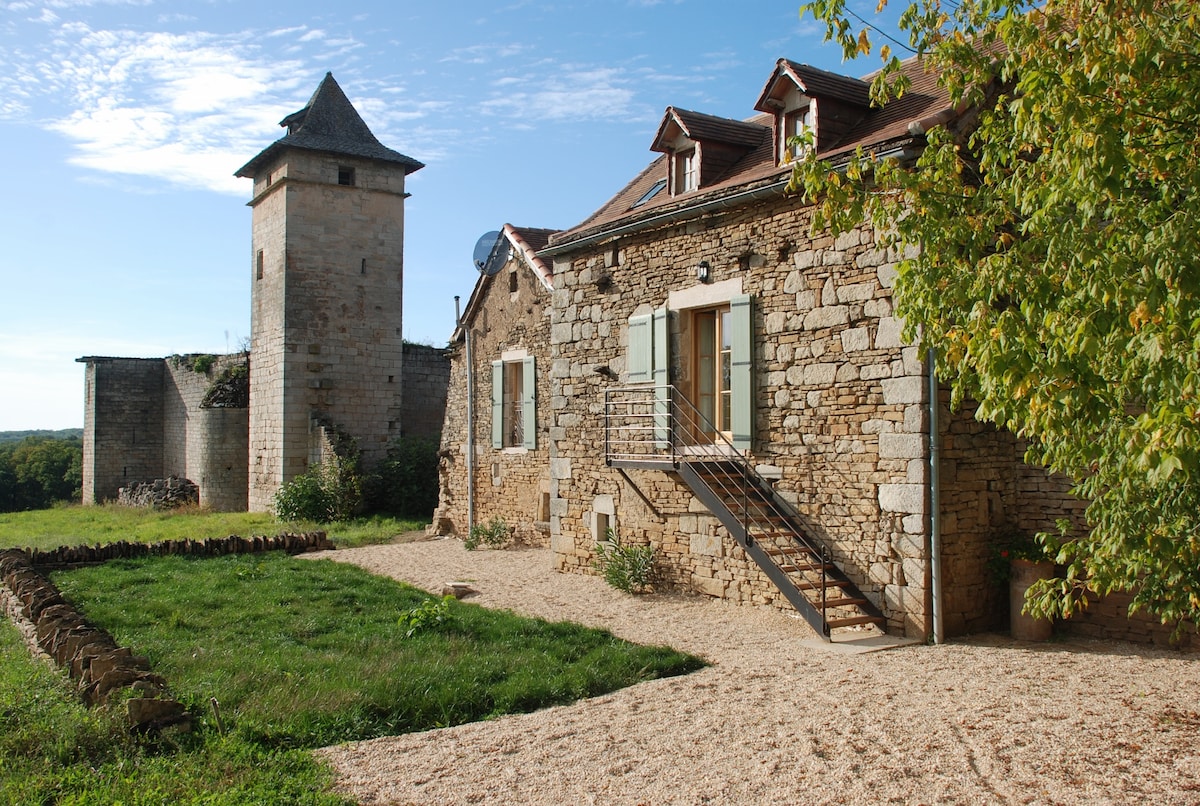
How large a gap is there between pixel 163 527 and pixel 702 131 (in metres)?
14.2

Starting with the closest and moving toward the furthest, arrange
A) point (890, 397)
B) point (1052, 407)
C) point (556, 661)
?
1. point (1052, 407)
2. point (556, 661)
3. point (890, 397)

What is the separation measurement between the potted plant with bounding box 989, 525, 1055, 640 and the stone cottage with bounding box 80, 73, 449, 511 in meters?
14.6

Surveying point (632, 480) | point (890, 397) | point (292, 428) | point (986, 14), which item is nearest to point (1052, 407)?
point (986, 14)

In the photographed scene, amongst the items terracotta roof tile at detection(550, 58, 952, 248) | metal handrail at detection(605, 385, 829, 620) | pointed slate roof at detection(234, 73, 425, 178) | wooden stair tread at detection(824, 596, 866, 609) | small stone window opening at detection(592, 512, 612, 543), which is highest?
pointed slate roof at detection(234, 73, 425, 178)

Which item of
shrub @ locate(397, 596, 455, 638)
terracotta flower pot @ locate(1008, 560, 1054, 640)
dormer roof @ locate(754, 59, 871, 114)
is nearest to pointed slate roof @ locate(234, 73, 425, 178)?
dormer roof @ locate(754, 59, 871, 114)

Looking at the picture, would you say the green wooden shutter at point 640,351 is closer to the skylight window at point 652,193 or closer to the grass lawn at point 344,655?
the skylight window at point 652,193

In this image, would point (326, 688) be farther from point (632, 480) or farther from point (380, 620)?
point (632, 480)

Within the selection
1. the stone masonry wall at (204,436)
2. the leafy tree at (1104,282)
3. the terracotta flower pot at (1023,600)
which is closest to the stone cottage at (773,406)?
the terracotta flower pot at (1023,600)

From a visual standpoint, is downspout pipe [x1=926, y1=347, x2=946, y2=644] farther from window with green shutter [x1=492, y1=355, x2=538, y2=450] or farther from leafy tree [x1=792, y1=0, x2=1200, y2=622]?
window with green shutter [x1=492, y1=355, x2=538, y2=450]

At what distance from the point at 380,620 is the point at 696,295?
472cm

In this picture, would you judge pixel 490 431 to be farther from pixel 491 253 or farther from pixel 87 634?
pixel 87 634

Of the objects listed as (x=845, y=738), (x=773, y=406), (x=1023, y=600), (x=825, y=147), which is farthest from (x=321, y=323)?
(x=845, y=738)

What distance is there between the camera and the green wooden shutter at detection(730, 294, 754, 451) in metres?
9.43

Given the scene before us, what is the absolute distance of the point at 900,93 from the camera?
6023 mm
